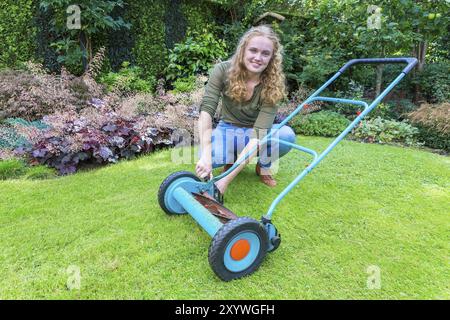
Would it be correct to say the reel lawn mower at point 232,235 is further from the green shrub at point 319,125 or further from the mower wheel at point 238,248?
the green shrub at point 319,125

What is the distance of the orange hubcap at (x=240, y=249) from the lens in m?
1.67

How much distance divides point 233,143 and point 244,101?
374mm

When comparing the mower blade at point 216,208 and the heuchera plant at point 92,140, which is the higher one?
the heuchera plant at point 92,140

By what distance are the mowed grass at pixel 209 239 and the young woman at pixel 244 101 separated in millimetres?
372

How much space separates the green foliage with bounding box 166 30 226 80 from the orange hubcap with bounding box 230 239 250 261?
458 cm

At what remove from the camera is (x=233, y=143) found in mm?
2818

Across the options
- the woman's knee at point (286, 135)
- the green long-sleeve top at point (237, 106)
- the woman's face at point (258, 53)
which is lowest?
the woman's knee at point (286, 135)

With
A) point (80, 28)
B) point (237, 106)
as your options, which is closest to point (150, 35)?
point (80, 28)

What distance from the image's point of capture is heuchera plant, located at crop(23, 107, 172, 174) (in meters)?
3.25
